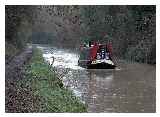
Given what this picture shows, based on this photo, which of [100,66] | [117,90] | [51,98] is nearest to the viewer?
[51,98]

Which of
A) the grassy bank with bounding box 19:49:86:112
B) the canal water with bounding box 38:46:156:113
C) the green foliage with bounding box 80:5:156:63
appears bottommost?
the canal water with bounding box 38:46:156:113

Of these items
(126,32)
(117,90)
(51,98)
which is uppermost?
(126,32)

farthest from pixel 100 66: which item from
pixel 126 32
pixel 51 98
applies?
pixel 51 98

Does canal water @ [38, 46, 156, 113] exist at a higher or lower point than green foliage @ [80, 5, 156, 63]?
lower

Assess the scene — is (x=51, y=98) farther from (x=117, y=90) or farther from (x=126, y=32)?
(x=126, y=32)

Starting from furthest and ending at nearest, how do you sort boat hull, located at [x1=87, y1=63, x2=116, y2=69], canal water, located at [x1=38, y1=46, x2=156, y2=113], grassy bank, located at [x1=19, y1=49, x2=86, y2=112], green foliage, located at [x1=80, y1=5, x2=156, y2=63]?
boat hull, located at [x1=87, y1=63, x2=116, y2=69], green foliage, located at [x1=80, y1=5, x2=156, y2=63], canal water, located at [x1=38, y1=46, x2=156, y2=113], grassy bank, located at [x1=19, y1=49, x2=86, y2=112]

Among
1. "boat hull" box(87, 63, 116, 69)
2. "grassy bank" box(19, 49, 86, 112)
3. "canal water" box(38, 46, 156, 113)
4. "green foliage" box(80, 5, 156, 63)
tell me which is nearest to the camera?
"grassy bank" box(19, 49, 86, 112)

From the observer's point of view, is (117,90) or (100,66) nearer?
(117,90)

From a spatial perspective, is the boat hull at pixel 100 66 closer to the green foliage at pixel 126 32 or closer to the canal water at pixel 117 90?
the canal water at pixel 117 90

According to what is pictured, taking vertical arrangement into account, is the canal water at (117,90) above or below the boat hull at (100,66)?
below

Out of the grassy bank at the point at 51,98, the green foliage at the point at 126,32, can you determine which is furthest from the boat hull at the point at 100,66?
the grassy bank at the point at 51,98

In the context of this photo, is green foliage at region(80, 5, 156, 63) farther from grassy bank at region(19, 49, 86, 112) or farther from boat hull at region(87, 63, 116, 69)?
grassy bank at region(19, 49, 86, 112)

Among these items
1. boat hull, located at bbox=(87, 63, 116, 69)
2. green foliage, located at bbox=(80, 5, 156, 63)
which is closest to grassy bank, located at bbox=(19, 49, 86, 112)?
green foliage, located at bbox=(80, 5, 156, 63)
